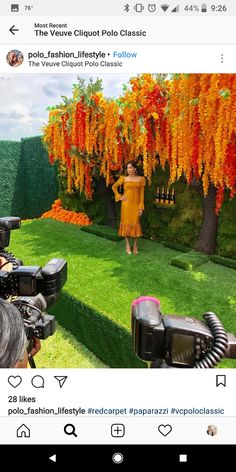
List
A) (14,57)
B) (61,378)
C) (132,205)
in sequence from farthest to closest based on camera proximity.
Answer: (132,205)
(14,57)
(61,378)

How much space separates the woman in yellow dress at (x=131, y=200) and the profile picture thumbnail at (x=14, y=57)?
453 centimetres

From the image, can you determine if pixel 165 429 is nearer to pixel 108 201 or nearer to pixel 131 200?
pixel 131 200

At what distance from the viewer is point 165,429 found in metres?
1.44

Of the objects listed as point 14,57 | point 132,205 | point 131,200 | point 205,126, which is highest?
point 205,126

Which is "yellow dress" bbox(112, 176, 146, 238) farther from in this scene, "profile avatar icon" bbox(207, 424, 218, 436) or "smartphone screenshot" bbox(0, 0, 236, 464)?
"profile avatar icon" bbox(207, 424, 218, 436)

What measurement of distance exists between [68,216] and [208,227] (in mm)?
5237

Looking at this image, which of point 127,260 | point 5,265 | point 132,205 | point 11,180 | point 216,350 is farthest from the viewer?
point 11,180

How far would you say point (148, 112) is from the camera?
641 centimetres

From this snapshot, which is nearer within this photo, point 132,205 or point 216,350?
point 216,350

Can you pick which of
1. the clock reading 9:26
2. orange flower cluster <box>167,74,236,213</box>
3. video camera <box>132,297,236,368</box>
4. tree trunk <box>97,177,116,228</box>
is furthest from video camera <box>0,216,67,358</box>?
tree trunk <box>97,177,116,228</box>

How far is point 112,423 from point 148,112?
5.99 meters

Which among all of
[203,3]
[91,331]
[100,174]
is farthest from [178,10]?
[100,174]

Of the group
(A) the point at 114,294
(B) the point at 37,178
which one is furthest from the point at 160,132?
(B) the point at 37,178

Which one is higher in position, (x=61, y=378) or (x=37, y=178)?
(x=37, y=178)
